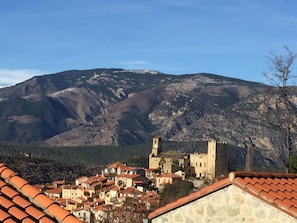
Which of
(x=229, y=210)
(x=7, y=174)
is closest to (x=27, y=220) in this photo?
(x=7, y=174)

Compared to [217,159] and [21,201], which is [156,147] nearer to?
[217,159]

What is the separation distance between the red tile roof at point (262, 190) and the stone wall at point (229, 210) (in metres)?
0.07

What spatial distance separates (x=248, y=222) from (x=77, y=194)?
3945 inches

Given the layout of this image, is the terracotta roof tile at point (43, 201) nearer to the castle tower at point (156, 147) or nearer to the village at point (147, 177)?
the village at point (147, 177)

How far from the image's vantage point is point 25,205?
5316mm

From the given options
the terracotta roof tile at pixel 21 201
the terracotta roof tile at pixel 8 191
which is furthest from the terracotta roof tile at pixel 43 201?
the terracotta roof tile at pixel 8 191

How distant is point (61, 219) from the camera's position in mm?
5262

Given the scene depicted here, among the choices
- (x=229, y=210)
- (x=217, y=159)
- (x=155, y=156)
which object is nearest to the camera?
(x=229, y=210)

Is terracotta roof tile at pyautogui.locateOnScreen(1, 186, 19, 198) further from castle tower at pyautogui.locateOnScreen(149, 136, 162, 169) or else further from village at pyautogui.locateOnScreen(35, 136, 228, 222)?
castle tower at pyautogui.locateOnScreen(149, 136, 162, 169)

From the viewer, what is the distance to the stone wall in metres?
8.16

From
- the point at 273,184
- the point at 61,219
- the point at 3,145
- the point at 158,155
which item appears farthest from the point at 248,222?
the point at 3,145

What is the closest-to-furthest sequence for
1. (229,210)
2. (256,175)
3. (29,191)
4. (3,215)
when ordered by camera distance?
1. (3,215)
2. (29,191)
3. (229,210)
4. (256,175)

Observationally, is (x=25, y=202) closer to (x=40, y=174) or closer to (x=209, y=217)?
(x=209, y=217)

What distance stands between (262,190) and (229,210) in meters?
0.57
